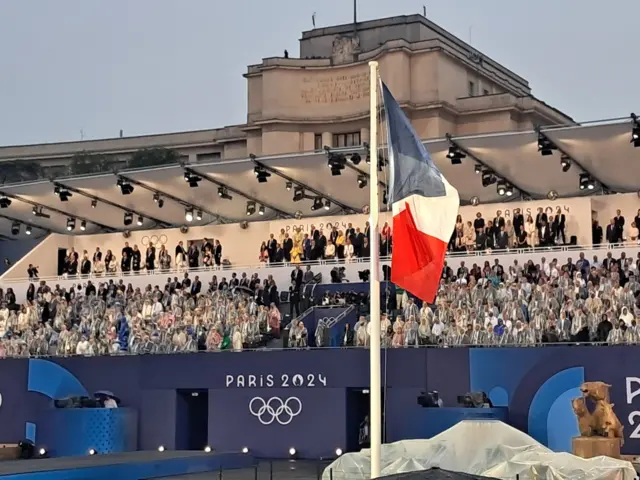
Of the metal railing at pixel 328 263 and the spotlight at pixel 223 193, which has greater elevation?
the spotlight at pixel 223 193

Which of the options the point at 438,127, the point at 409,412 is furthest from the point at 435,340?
the point at 438,127

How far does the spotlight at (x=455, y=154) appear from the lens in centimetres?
3294

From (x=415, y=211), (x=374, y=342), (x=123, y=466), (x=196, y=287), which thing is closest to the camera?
(x=374, y=342)

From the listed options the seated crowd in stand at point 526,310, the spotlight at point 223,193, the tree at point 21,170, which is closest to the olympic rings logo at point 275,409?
the seated crowd in stand at point 526,310

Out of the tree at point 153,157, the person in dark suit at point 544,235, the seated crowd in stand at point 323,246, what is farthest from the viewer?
the tree at point 153,157

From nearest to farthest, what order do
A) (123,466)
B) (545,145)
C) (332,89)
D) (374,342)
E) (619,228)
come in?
1. (374,342)
2. (123,466)
3. (545,145)
4. (619,228)
5. (332,89)

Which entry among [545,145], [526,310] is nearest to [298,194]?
[545,145]

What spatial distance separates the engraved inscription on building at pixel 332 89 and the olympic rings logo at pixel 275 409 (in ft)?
106

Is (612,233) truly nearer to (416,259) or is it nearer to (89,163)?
(416,259)

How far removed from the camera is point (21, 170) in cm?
7131

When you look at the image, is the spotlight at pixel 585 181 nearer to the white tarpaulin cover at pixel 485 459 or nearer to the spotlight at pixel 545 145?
the spotlight at pixel 545 145

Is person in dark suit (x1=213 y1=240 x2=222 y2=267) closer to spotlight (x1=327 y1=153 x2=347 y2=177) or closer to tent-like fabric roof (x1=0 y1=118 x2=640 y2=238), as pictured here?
tent-like fabric roof (x1=0 y1=118 x2=640 y2=238)

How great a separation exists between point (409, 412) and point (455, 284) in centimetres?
510

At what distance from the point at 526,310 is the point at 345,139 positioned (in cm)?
3341
